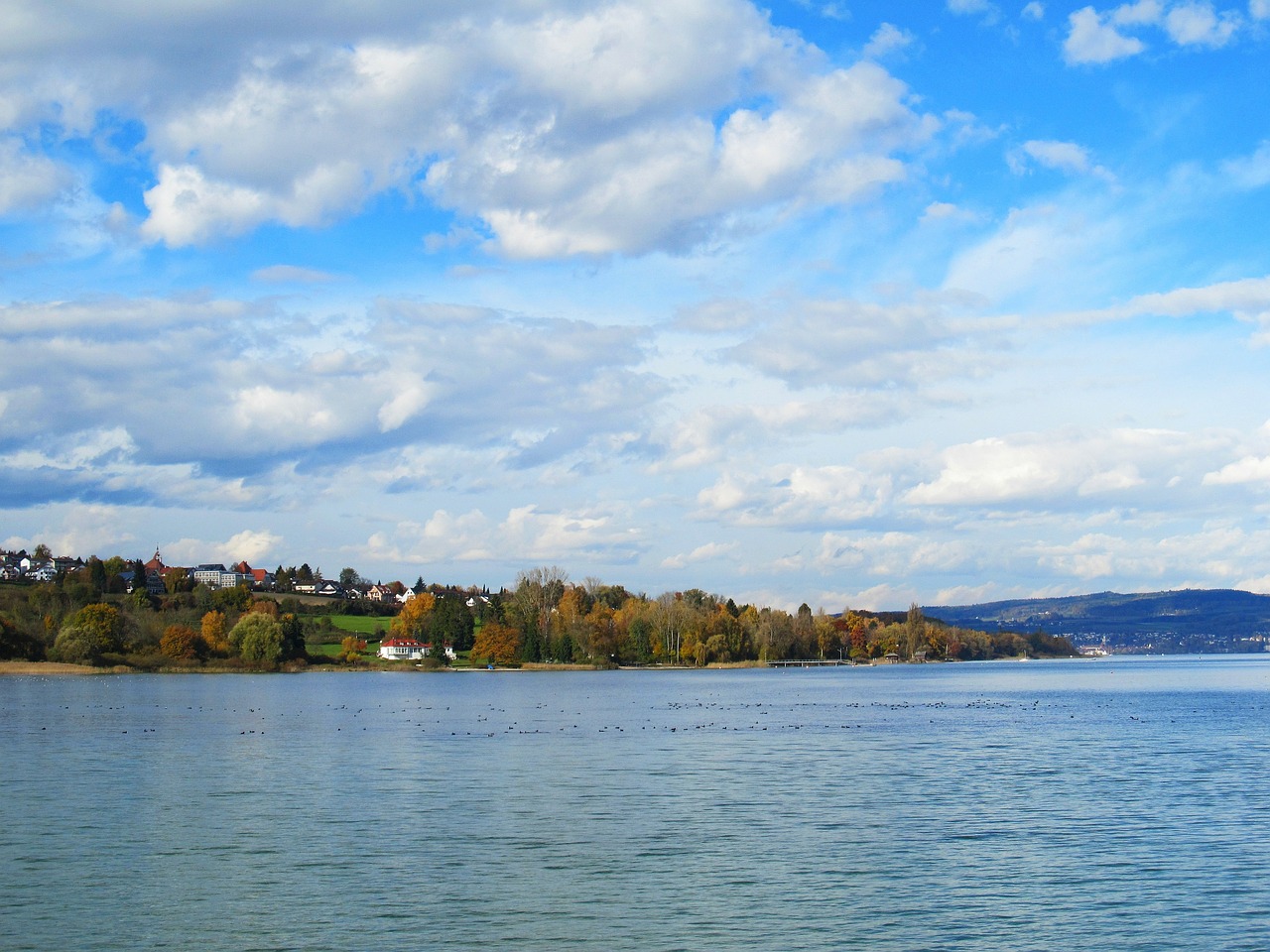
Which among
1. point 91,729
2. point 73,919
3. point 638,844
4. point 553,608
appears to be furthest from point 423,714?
point 553,608

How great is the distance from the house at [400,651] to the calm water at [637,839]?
12999 centimetres

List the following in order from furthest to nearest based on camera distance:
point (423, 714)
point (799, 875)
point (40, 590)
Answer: point (40, 590)
point (423, 714)
point (799, 875)

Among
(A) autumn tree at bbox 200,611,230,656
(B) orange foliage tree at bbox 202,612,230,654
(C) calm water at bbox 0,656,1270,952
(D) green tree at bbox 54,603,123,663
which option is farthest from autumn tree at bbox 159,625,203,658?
(C) calm water at bbox 0,656,1270,952

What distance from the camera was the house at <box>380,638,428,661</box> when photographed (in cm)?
19450

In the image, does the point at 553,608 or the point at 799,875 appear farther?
the point at 553,608

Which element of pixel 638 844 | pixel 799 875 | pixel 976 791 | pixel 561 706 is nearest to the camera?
pixel 799 875

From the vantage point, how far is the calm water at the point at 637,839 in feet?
73.2

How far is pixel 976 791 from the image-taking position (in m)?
39.1

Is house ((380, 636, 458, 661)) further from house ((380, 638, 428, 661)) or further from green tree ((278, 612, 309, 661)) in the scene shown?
green tree ((278, 612, 309, 661))

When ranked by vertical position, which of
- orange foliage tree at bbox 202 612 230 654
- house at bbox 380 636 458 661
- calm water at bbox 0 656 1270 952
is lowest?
house at bbox 380 636 458 661

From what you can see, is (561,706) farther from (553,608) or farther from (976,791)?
(553,608)

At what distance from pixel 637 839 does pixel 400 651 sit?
171 m

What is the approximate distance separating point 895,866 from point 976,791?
42.8ft

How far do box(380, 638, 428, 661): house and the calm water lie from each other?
129988 millimetres
